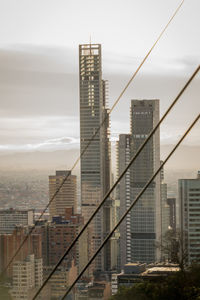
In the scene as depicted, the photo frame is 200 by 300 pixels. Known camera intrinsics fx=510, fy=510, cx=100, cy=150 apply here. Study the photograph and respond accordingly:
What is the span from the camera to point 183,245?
9.33 ft

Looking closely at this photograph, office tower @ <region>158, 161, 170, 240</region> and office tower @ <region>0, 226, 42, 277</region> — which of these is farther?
office tower @ <region>0, 226, 42, 277</region>

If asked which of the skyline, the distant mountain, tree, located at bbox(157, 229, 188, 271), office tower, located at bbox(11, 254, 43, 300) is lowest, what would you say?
office tower, located at bbox(11, 254, 43, 300)

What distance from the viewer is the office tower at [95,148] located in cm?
471

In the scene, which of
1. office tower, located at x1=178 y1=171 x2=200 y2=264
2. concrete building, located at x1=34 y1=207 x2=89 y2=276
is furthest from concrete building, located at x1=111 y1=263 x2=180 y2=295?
concrete building, located at x1=34 y1=207 x2=89 y2=276

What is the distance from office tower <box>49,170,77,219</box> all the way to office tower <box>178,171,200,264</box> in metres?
2.43

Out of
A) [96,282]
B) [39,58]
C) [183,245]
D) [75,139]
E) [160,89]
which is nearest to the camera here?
[183,245]

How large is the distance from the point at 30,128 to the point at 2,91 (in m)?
0.79

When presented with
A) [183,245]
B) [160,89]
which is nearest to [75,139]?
[160,89]

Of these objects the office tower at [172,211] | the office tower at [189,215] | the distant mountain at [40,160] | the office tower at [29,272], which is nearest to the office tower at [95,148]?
the distant mountain at [40,160]

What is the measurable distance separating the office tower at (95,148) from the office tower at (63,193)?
0.13 m

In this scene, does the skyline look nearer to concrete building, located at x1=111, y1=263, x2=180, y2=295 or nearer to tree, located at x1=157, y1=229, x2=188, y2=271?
tree, located at x1=157, y1=229, x2=188, y2=271

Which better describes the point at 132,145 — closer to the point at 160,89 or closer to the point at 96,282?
the point at 96,282

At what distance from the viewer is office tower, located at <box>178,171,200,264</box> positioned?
2785 millimetres

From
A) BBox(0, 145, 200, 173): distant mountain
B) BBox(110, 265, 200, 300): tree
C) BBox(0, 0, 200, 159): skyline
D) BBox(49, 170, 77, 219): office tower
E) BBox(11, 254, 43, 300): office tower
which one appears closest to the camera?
BBox(110, 265, 200, 300): tree
